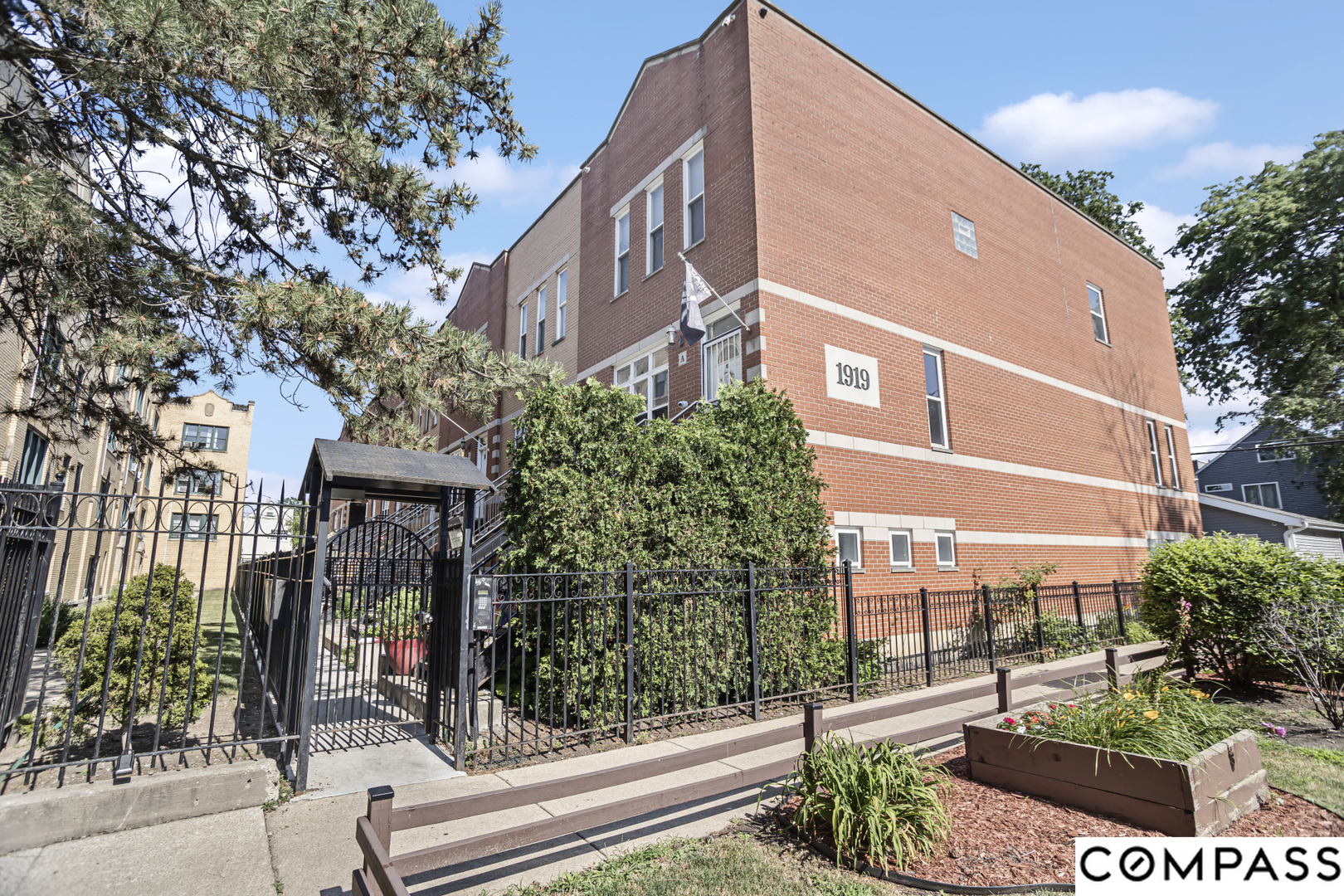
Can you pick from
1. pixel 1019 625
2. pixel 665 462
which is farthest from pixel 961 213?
pixel 665 462

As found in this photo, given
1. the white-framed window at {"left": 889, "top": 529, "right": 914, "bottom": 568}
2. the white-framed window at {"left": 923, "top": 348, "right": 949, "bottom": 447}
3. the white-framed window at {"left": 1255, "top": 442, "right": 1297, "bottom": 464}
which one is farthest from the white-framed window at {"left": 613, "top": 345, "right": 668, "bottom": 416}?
the white-framed window at {"left": 1255, "top": 442, "right": 1297, "bottom": 464}

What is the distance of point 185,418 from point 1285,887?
52275mm

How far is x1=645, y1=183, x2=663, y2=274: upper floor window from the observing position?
1495cm

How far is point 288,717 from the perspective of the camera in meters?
5.89

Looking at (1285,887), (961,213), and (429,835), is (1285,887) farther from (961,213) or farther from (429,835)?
(961,213)

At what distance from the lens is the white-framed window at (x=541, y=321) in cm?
2028

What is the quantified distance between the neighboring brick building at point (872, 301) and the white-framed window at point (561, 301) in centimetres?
48

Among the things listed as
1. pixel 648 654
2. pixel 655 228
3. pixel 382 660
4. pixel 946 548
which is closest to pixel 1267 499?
pixel 946 548

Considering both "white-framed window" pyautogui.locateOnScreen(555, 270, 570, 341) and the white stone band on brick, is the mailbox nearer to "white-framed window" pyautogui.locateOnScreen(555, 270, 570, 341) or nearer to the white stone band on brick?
the white stone band on brick

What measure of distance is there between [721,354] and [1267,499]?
130 feet

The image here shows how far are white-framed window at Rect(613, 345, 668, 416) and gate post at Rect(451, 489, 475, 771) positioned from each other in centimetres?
741

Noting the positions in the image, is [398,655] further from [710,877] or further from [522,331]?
[522,331]

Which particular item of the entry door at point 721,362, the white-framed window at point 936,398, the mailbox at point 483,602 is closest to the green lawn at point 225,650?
the mailbox at point 483,602

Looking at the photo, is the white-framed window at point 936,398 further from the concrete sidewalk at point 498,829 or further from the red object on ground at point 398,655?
the red object on ground at point 398,655
